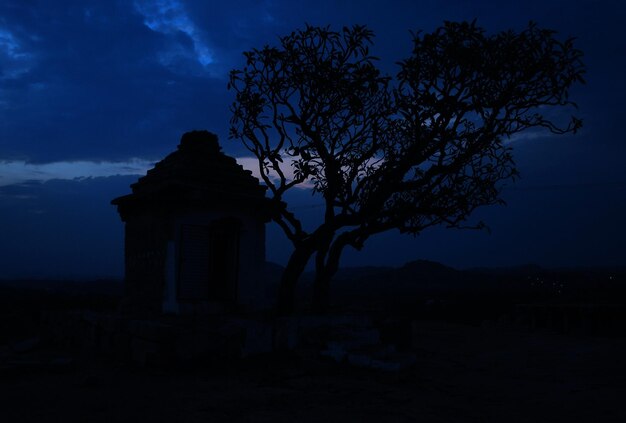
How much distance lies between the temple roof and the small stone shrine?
3 centimetres

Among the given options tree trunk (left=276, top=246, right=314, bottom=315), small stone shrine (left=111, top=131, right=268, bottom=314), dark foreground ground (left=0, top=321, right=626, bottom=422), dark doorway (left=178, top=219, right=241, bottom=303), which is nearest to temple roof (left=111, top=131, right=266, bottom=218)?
small stone shrine (left=111, top=131, right=268, bottom=314)

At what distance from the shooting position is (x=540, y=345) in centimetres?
1691

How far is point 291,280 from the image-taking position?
13094mm

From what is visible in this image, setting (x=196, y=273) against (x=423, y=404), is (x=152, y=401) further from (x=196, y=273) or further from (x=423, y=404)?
(x=196, y=273)

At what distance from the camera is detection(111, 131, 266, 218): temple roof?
13.6 meters

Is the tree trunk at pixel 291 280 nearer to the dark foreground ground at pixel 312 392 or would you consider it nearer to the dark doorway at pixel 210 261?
the dark foreground ground at pixel 312 392

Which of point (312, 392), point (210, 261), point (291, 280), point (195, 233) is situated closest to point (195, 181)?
point (195, 233)

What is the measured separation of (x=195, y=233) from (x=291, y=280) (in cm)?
308

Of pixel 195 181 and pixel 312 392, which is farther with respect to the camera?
pixel 195 181

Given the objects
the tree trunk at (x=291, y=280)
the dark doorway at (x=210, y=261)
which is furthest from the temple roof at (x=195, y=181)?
the tree trunk at (x=291, y=280)

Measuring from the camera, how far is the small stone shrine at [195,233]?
13.7 meters

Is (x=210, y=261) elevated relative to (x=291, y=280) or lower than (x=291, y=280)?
elevated

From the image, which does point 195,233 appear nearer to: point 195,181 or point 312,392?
point 195,181

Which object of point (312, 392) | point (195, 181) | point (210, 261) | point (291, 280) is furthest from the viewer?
point (210, 261)
